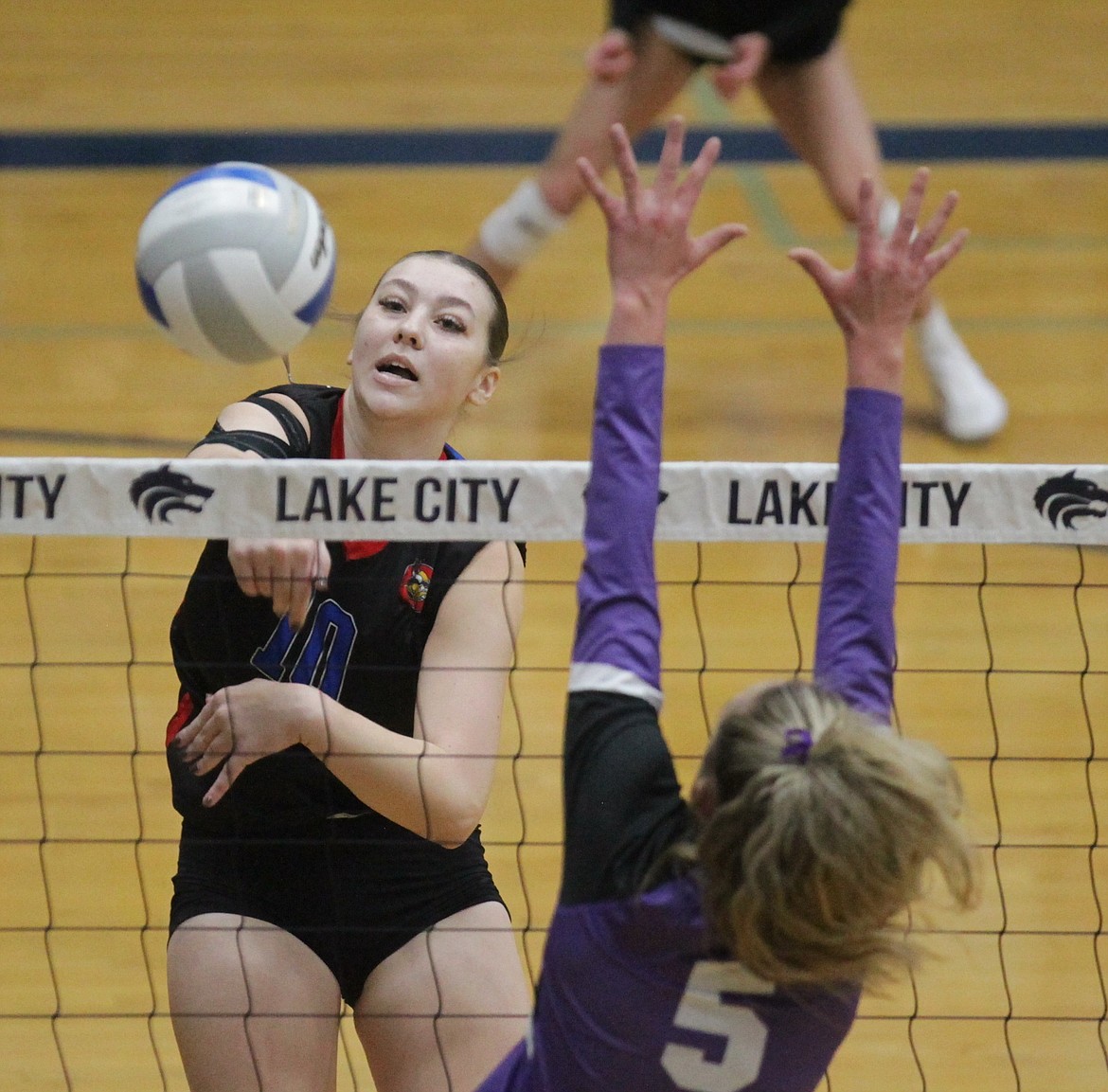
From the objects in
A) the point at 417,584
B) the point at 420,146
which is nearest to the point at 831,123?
the point at 420,146

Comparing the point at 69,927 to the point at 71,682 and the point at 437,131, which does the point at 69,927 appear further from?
the point at 437,131

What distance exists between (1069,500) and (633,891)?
865mm

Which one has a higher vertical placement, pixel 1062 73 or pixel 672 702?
pixel 1062 73

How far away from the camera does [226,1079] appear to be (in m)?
2.06

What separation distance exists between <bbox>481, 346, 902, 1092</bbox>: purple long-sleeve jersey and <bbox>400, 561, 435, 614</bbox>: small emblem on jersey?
568mm

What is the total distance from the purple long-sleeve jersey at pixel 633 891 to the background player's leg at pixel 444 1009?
1.57ft

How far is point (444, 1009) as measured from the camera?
2.11 meters

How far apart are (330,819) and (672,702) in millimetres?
1785

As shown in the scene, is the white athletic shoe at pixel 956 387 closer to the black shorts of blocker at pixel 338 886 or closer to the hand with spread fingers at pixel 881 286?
the black shorts of blocker at pixel 338 886

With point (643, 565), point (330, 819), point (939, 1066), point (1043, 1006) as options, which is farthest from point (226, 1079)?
point (1043, 1006)

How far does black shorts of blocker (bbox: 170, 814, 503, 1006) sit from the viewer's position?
2.15 metres

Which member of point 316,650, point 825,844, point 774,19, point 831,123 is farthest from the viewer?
point 831,123

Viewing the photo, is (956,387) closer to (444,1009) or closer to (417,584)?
(417,584)

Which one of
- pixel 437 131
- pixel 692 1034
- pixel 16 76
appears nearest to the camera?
pixel 692 1034
